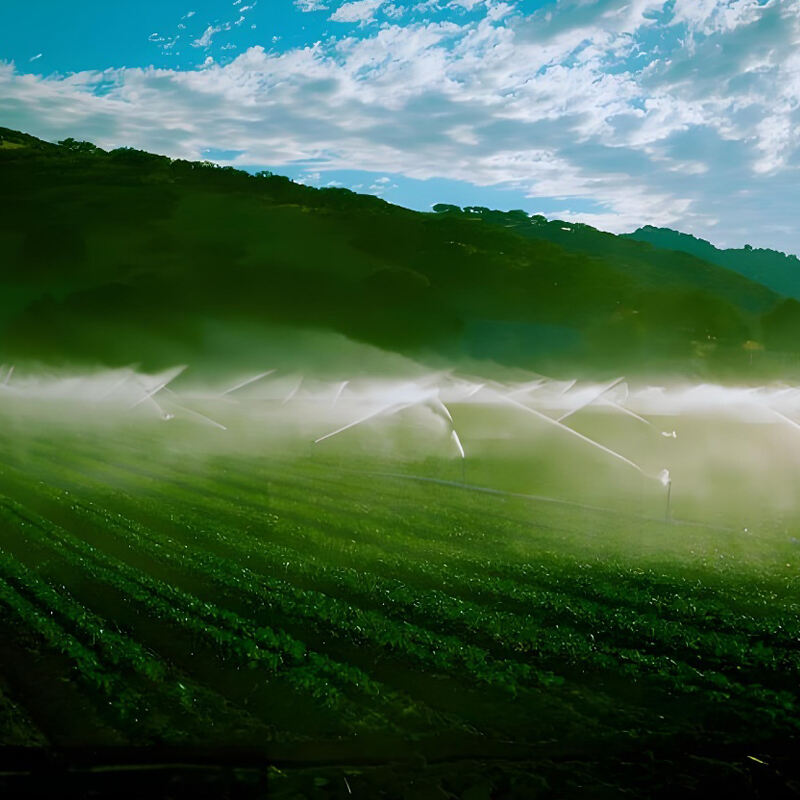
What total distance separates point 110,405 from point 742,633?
80.9ft

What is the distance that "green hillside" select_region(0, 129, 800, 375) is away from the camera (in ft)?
206

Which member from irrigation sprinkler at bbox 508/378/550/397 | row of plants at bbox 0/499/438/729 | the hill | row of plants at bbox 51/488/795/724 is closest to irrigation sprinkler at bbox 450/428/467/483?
row of plants at bbox 51/488/795/724

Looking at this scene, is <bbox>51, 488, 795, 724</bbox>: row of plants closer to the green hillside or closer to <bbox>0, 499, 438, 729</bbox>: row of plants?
<bbox>0, 499, 438, 729</bbox>: row of plants

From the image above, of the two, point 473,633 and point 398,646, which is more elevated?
point 473,633

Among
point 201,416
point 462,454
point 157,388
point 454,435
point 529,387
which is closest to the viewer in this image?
point 462,454

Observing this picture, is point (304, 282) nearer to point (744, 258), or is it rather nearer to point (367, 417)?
point (367, 417)

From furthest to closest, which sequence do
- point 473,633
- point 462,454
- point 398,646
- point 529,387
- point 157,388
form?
point 529,387 → point 157,388 → point 462,454 → point 473,633 → point 398,646

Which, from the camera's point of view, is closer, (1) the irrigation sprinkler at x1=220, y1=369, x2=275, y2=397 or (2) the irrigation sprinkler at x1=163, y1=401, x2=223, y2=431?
(2) the irrigation sprinkler at x1=163, y1=401, x2=223, y2=431

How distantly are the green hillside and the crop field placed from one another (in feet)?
139

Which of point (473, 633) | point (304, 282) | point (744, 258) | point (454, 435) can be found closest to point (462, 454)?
point (454, 435)

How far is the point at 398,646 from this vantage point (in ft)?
32.6

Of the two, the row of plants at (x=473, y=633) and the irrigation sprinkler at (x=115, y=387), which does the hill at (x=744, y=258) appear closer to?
the irrigation sprinkler at (x=115, y=387)

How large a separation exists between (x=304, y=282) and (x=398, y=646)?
67.8m

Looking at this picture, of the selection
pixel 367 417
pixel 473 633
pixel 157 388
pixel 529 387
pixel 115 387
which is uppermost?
pixel 529 387
